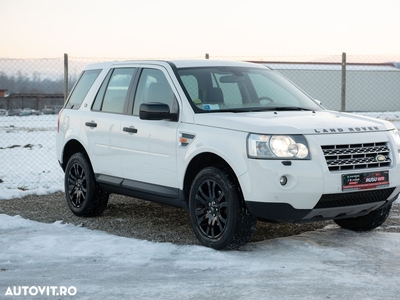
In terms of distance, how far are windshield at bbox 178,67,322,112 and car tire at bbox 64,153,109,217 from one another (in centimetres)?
Answer: 197

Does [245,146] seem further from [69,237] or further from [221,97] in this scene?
[69,237]

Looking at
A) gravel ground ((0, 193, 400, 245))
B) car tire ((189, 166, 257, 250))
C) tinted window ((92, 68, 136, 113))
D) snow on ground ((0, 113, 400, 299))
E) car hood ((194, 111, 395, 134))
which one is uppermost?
tinted window ((92, 68, 136, 113))

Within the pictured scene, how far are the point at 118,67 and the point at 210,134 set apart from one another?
2.21m

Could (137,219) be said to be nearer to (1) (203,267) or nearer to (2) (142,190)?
(2) (142,190)

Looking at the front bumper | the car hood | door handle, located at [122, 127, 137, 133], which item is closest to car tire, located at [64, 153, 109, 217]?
door handle, located at [122, 127, 137, 133]

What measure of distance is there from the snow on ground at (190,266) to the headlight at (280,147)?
96 centimetres

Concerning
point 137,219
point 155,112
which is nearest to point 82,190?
point 137,219

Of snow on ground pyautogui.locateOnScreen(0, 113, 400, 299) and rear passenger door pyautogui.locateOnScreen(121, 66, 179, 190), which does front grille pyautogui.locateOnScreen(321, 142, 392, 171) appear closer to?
snow on ground pyautogui.locateOnScreen(0, 113, 400, 299)

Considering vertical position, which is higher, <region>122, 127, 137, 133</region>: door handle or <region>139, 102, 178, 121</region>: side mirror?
<region>139, 102, 178, 121</region>: side mirror

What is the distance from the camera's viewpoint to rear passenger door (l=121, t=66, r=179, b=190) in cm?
717

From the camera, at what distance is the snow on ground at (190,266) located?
5359 millimetres

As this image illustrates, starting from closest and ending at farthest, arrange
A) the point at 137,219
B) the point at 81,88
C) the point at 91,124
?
the point at 91,124 < the point at 137,219 < the point at 81,88

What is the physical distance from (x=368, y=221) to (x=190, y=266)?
238 centimetres

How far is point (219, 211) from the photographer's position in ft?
21.9
